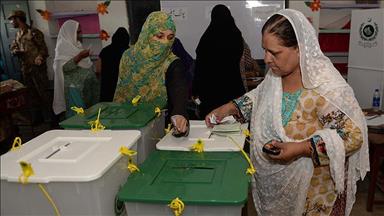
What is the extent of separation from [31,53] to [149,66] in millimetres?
3451

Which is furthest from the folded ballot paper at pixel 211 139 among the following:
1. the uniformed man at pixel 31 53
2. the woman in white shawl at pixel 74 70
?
the uniformed man at pixel 31 53

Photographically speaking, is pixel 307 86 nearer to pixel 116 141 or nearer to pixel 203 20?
pixel 116 141

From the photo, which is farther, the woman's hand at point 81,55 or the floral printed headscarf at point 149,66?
the woman's hand at point 81,55

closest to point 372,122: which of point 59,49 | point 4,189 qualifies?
point 4,189

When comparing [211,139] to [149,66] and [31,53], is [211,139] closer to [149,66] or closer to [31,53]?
[149,66]

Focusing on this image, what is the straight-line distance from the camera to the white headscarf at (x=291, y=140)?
1.05 metres

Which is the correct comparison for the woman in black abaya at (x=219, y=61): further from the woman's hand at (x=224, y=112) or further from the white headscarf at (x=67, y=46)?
the white headscarf at (x=67, y=46)

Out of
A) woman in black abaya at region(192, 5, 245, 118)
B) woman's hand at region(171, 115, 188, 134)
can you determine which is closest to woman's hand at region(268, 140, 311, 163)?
woman's hand at region(171, 115, 188, 134)

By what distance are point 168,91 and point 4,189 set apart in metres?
0.86

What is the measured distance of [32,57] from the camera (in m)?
4.43

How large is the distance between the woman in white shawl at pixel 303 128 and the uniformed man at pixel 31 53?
3855mm

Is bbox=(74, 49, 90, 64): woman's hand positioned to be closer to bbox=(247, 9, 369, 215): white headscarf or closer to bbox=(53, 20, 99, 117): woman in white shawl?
bbox=(53, 20, 99, 117): woman in white shawl

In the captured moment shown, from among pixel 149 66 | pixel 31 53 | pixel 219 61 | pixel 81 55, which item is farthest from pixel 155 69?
pixel 31 53

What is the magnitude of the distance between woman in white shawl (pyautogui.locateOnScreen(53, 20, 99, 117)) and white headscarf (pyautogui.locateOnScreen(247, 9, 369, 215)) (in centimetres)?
259
